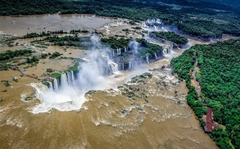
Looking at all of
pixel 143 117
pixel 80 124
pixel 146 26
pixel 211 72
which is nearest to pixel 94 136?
pixel 80 124

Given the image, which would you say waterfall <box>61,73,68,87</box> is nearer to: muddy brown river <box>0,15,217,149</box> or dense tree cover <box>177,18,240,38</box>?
muddy brown river <box>0,15,217,149</box>

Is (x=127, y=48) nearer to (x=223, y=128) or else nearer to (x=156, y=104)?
(x=156, y=104)

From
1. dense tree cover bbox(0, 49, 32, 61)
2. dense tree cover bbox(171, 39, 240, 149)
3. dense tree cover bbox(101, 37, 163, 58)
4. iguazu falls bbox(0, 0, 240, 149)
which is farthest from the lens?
dense tree cover bbox(101, 37, 163, 58)

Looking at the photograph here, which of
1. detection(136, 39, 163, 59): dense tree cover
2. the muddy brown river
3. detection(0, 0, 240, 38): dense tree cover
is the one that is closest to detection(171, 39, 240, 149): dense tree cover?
the muddy brown river

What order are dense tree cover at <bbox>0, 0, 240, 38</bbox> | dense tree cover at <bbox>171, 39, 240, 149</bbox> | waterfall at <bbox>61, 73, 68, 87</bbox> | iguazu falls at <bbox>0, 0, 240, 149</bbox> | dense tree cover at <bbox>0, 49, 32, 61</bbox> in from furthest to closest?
dense tree cover at <bbox>0, 0, 240, 38</bbox> → dense tree cover at <bbox>0, 49, 32, 61</bbox> → waterfall at <bbox>61, 73, 68, 87</bbox> → dense tree cover at <bbox>171, 39, 240, 149</bbox> → iguazu falls at <bbox>0, 0, 240, 149</bbox>

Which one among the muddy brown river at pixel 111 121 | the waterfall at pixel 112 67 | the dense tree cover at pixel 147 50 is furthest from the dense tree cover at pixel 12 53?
the dense tree cover at pixel 147 50

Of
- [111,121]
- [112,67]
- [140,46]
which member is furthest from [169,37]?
[111,121]

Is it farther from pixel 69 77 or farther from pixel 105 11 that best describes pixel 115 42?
pixel 105 11
